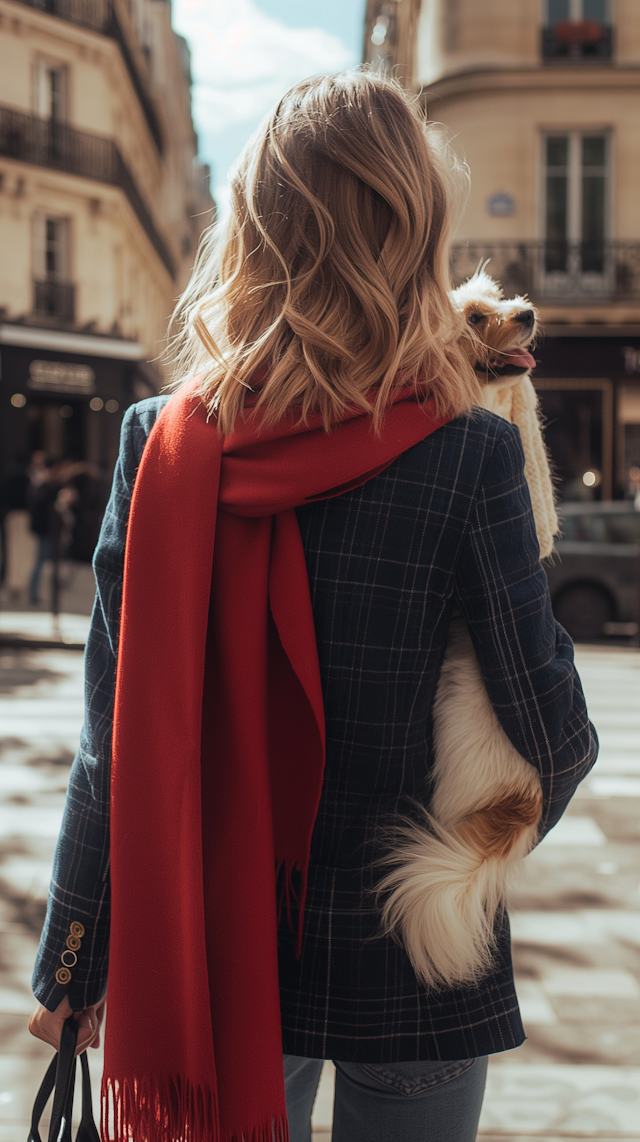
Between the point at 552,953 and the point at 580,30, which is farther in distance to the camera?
the point at 580,30

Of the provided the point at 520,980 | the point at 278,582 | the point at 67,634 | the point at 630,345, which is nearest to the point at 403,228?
the point at 278,582

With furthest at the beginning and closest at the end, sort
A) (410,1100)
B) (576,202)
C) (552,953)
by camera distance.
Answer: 1. (576,202)
2. (552,953)
3. (410,1100)

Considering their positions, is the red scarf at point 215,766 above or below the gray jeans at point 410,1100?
above

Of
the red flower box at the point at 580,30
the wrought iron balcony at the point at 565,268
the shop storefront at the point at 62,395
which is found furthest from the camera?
the shop storefront at the point at 62,395

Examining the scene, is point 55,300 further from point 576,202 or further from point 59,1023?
point 59,1023

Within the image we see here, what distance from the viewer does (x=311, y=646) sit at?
1269 mm

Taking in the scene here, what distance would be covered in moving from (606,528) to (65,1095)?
33.7 feet

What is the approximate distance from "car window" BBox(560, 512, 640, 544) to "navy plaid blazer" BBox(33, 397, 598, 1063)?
9874 millimetres

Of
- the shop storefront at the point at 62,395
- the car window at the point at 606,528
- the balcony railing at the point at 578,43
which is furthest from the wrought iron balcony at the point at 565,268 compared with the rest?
the car window at the point at 606,528

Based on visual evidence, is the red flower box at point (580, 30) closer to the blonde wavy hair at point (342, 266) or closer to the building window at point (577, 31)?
the building window at point (577, 31)

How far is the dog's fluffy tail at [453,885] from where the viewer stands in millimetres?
1309

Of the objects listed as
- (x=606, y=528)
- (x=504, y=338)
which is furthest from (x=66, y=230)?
(x=504, y=338)

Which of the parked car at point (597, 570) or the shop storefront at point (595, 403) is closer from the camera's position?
the parked car at point (597, 570)

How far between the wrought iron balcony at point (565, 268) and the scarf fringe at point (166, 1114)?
Result: 18.9 m
